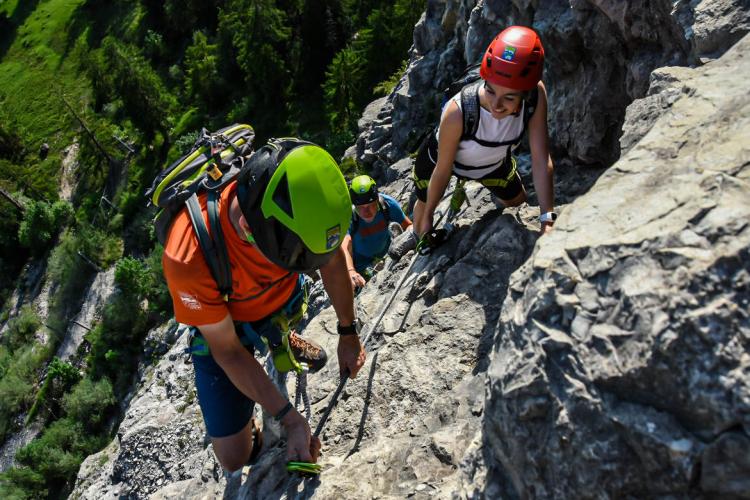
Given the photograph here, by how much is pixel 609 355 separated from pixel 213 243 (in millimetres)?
3278

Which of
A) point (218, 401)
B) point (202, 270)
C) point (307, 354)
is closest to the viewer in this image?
point (202, 270)

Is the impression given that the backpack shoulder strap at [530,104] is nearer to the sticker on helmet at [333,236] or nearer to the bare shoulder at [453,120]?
the bare shoulder at [453,120]

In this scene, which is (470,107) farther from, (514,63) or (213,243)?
(213,243)

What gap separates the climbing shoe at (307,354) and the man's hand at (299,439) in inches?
71.8

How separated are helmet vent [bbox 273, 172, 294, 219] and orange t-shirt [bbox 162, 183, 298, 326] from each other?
0.78m

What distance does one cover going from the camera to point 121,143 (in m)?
53.2

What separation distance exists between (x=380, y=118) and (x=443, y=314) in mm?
19110

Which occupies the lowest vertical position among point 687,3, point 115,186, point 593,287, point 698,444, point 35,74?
point 115,186

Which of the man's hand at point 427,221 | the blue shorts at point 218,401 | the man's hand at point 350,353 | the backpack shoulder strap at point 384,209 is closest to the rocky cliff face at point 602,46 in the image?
the man's hand at point 427,221

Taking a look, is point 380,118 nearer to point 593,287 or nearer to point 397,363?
point 397,363

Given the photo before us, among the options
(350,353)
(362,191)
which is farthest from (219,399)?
A: (362,191)

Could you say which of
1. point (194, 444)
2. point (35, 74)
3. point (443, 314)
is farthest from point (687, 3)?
point (35, 74)

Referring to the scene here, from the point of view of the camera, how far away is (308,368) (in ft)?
23.8

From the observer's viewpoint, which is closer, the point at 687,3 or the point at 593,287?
the point at 593,287
